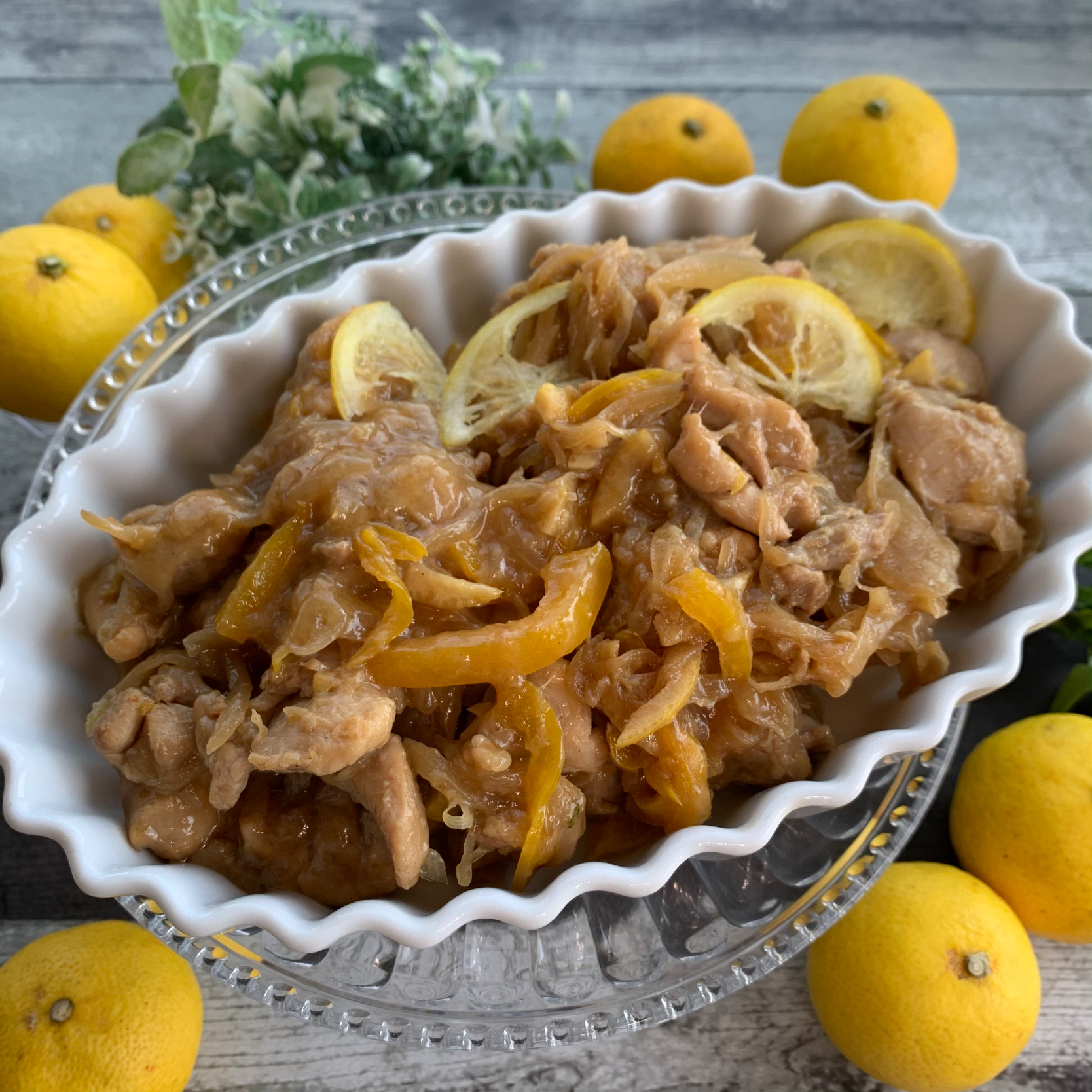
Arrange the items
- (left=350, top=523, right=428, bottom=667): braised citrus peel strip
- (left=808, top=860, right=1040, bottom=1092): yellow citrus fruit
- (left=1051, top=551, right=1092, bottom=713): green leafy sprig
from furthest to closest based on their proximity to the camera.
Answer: (left=1051, top=551, right=1092, bottom=713): green leafy sprig
(left=808, top=860, right=1040, bottom=1092): yellow citrus fruit
(left=350, top=523, right=428, bottom=667): braised citrus peel strip

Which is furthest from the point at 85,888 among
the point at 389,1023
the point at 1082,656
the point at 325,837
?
the point at 1082,656

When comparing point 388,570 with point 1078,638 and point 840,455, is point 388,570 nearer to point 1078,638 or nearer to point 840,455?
point 840,455

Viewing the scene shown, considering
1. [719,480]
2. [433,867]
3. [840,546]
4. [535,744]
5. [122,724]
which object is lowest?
[433,867]

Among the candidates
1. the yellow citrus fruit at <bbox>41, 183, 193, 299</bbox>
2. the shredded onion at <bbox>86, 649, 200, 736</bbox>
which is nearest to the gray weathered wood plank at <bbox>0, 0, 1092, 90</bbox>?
the yellow citrus fruit at <bbox>41, 183, 193, 299</bbox>

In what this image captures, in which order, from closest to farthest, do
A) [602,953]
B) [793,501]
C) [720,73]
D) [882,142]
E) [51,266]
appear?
[793,501] < [602,953] < [51,266] < [882,142] < [720,73]

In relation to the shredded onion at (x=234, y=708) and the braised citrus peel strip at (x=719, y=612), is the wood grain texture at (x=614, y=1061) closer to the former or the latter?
the shredded onion at (x=234, y=708)

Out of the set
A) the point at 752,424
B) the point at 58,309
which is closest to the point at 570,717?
the point at 752,424

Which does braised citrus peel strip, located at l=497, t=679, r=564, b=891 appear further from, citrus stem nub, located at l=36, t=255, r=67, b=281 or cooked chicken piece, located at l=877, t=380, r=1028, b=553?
citrus stem nub, located at l=36, t=255, r=67, b=281
